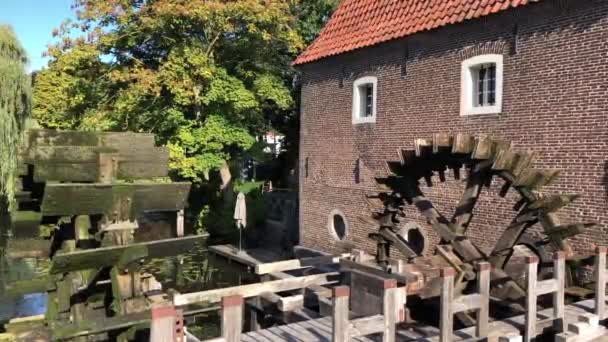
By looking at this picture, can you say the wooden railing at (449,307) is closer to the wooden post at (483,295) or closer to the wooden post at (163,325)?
the wooden post at (483,295)

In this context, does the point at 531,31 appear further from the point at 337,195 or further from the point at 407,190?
the point at 337,195

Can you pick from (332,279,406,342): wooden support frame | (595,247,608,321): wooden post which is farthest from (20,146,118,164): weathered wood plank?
(595,247,608,321): wooden post

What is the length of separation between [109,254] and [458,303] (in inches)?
120

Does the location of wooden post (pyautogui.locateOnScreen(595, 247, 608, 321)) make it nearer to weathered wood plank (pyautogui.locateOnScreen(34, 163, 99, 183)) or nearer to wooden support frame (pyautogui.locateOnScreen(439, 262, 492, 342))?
wooden support frame (pyautogui.locateOnScreen(439, 262, 492, 342))

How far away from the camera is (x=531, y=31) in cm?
802

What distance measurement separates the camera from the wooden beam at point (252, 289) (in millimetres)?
5996

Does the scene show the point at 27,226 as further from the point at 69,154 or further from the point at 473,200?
the point at 473,200

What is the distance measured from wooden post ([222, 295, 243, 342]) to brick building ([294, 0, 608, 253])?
545 cm

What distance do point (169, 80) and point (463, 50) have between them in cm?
764

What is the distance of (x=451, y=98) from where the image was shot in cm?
930

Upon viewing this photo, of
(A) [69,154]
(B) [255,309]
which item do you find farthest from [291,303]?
(A) [69,154]

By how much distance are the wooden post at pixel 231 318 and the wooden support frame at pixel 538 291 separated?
2839 millimetres

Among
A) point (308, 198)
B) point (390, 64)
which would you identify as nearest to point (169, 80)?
point (308, 198)

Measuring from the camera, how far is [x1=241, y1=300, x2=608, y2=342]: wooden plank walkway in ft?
16.9
